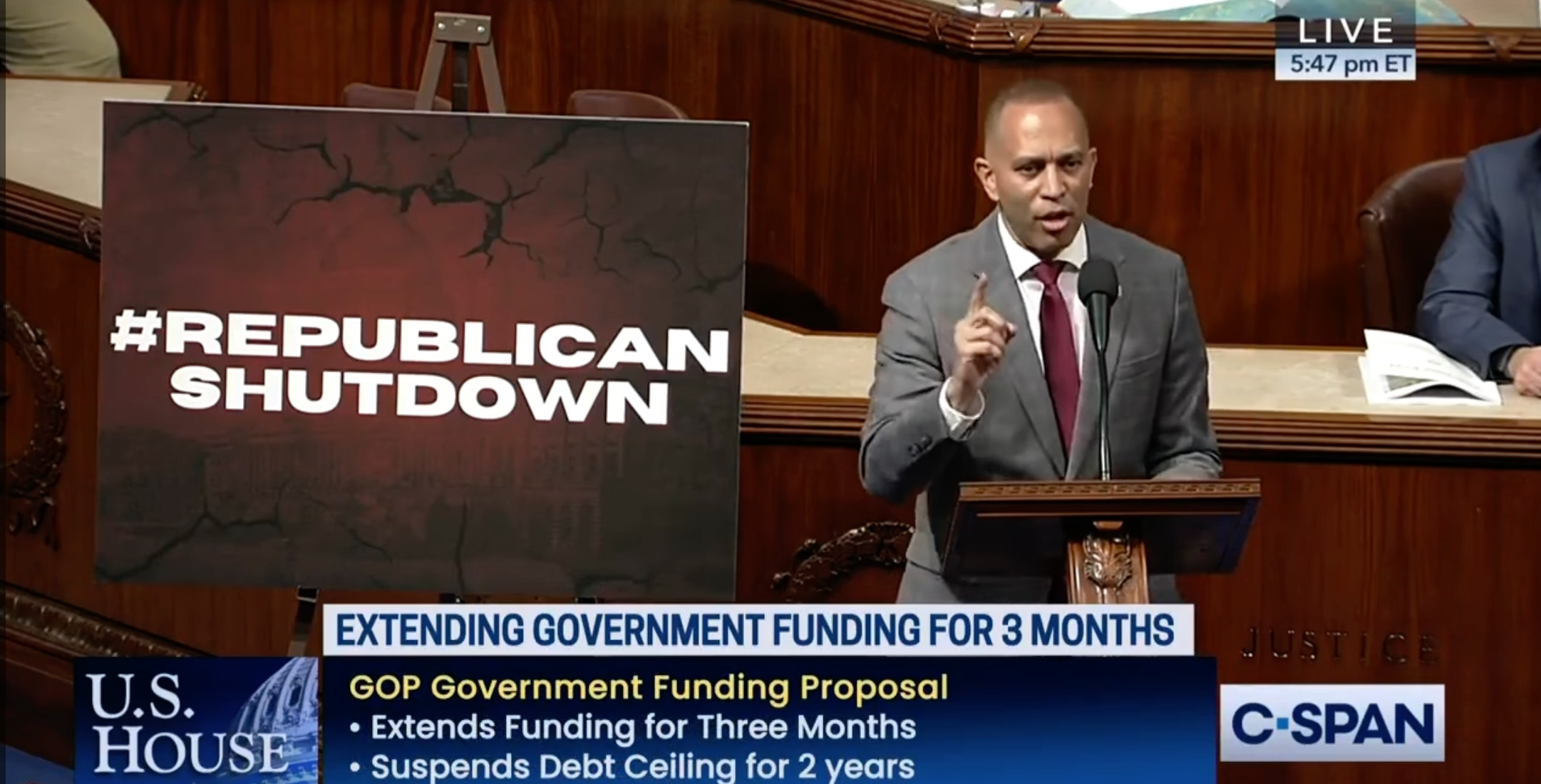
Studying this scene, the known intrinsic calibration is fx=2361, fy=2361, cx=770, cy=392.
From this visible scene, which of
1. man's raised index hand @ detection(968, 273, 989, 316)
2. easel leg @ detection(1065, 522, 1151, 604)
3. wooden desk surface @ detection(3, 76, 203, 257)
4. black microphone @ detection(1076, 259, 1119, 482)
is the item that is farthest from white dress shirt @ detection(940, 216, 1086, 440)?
wooden desk surface @ detection(3, 76, 203, 257)

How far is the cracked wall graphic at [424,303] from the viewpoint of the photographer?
251cm

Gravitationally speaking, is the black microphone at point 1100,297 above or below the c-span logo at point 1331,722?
above

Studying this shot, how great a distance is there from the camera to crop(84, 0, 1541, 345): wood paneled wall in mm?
4844

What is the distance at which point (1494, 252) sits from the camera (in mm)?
4156

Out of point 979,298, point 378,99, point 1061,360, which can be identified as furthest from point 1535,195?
point 378,99

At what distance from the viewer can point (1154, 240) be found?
4.90 m

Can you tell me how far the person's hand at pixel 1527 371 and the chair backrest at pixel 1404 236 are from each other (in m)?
0.48

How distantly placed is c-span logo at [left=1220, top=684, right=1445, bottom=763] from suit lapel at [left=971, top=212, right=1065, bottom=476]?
1.47 feet

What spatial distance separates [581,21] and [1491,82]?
1.98 meters

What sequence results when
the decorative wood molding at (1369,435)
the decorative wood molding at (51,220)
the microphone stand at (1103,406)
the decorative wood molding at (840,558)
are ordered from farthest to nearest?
1. the decorative wood molding at (51,220)
2. the decorative wood molding at (840,558)
3. the decorative wood molding at (1369,435)
4. the microphone stand at (1103,406)

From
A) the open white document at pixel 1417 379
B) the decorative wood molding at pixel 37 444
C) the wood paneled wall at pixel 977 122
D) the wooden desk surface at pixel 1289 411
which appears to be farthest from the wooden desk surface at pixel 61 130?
the open white document at pixel 1417 379

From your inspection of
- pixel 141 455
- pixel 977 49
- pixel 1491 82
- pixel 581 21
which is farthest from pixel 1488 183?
pixel 141 455

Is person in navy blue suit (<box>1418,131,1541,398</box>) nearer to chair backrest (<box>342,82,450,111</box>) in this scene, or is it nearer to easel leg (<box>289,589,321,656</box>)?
chair backrest (<box>342,82,450,111</box>)

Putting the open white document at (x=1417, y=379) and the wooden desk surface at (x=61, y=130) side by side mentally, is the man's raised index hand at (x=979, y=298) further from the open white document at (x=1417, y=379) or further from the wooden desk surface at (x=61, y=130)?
the wooden desk surface at (x=61, y=130)
